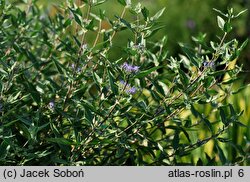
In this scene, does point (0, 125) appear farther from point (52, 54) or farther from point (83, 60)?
point (52, 54)

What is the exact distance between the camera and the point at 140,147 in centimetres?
243

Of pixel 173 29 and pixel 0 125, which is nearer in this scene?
pixel 0 125

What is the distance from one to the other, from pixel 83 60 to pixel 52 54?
Result: 24.4 inches

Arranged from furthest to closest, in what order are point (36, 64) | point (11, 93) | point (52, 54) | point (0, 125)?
point (52, 54) < point (36, 64) < point (11, 93) < point (0, 125)

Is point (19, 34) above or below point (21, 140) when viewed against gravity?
above

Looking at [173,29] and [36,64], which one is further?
[173,29]

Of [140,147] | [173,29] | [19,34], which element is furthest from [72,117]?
[173,29]

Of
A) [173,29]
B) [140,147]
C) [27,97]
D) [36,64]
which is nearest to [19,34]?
[36,64]

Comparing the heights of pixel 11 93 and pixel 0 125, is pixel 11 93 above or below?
above

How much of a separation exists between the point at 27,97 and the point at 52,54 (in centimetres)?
49

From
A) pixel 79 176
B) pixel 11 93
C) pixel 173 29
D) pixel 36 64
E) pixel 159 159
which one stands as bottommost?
pixel 79 176

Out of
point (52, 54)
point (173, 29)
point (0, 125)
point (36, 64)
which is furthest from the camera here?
point (173, 29)

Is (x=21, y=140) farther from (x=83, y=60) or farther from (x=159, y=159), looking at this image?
(x=159, y=159)

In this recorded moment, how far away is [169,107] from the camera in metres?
2.18
